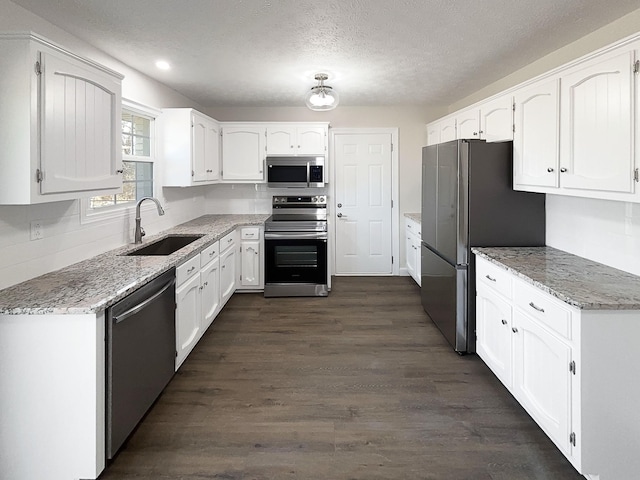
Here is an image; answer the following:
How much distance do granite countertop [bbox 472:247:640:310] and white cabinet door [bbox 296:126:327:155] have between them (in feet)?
9.74

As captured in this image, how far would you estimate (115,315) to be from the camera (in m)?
2.02

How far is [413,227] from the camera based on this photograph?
5.60 metres

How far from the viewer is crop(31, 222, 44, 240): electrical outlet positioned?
8.02ft

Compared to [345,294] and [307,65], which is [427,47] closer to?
[307,65]

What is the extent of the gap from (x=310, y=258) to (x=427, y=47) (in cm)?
272

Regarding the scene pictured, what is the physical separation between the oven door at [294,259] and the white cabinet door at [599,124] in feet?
9.95

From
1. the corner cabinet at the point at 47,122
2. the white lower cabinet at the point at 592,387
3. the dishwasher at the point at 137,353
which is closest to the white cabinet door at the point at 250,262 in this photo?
the dishwasher at the point at 137,353

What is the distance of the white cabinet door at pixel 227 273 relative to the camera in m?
4.40

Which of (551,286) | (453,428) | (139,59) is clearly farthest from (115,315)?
(139,59)

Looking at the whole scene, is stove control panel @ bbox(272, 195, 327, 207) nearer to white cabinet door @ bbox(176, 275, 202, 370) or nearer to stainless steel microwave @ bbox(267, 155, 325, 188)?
stainless steel microwave @ bbox(267, 155, 325, 188)

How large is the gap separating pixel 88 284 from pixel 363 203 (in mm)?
4384

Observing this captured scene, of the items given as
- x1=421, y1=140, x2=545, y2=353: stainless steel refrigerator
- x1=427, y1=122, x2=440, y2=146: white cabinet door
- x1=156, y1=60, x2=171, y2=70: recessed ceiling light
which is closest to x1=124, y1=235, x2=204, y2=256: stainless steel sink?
x1=156, y1=60, x2=171, y2=70: recessed ceiling light

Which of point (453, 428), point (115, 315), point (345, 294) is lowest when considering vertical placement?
point (453, 428)

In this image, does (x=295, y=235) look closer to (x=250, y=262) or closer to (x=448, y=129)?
(x=250, y=262)
